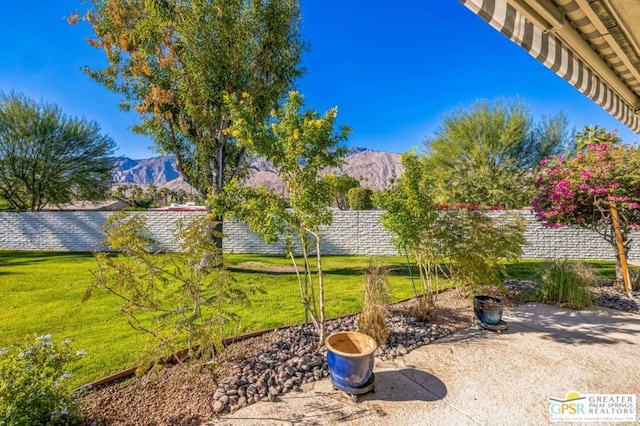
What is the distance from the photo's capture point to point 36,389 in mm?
1671

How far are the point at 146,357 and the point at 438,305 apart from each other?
159 inches

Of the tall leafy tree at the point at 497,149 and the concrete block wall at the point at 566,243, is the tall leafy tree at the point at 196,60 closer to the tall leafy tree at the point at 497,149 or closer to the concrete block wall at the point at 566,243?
the concrete block wall at the point at 566,243

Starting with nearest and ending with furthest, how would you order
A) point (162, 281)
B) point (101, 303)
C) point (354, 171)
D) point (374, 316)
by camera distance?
point (162, 281) → point (374, 316) → point (101, 303) → point (354, 171)

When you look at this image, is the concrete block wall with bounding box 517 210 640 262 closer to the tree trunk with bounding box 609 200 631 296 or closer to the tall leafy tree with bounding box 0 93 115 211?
the tree trunk with bounding box 609 200 631 296

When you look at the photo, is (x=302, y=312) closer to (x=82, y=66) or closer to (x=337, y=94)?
(x=82, y=66)

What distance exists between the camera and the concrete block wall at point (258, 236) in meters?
8.72

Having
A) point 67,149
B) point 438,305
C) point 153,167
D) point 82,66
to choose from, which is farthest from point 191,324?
point 153,167

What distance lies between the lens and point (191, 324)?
2.33m

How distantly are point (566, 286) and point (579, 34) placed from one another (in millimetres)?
3733

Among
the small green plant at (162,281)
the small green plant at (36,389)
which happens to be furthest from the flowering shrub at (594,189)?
the small green plant at (36,389)

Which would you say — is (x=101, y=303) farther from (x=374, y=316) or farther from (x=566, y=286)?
(x=566, y=286)

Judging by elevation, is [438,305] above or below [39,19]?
below

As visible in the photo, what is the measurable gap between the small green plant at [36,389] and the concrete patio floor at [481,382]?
0.97 m

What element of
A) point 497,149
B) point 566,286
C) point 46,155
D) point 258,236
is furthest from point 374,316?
point 46,155
